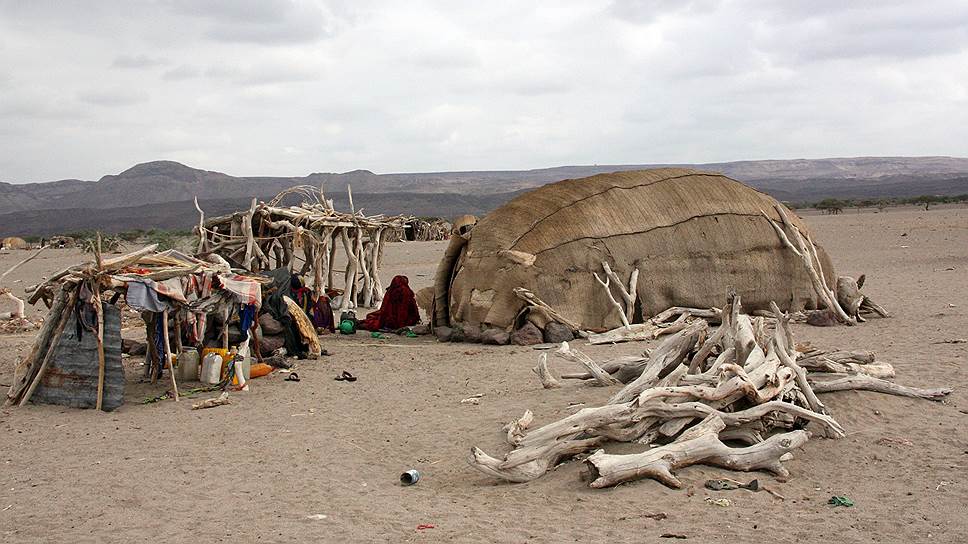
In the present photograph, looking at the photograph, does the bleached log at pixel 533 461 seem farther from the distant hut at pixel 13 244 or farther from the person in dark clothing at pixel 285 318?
the distant hut at pixel 13 244

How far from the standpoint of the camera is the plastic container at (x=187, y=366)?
35.5ft

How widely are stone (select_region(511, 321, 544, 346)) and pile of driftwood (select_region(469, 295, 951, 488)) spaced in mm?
4185

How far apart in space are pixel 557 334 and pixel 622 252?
5.47 feet

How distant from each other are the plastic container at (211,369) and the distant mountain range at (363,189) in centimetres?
5751

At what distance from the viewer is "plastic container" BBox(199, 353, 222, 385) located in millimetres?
10531

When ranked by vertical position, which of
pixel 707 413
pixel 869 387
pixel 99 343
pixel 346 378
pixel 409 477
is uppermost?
pixel 99 343

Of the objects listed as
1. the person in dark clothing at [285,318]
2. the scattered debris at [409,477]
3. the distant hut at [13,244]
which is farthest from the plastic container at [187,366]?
the distant hut at [13,244]

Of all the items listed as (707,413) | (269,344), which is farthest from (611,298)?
(707,413)

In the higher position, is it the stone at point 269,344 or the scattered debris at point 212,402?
the stone at point 269,344

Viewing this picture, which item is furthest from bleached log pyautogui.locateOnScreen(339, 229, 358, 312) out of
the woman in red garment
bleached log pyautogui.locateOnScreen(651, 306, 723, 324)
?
bleached log pyautogui.locateOnScreen(651, 306, 723, 324)

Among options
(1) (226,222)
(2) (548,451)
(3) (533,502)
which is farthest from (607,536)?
(1) (226,222)

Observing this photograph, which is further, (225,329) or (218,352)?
(225,329)

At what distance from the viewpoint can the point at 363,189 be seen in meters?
142

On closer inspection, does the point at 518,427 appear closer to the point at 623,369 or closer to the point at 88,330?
the point at 623,369
